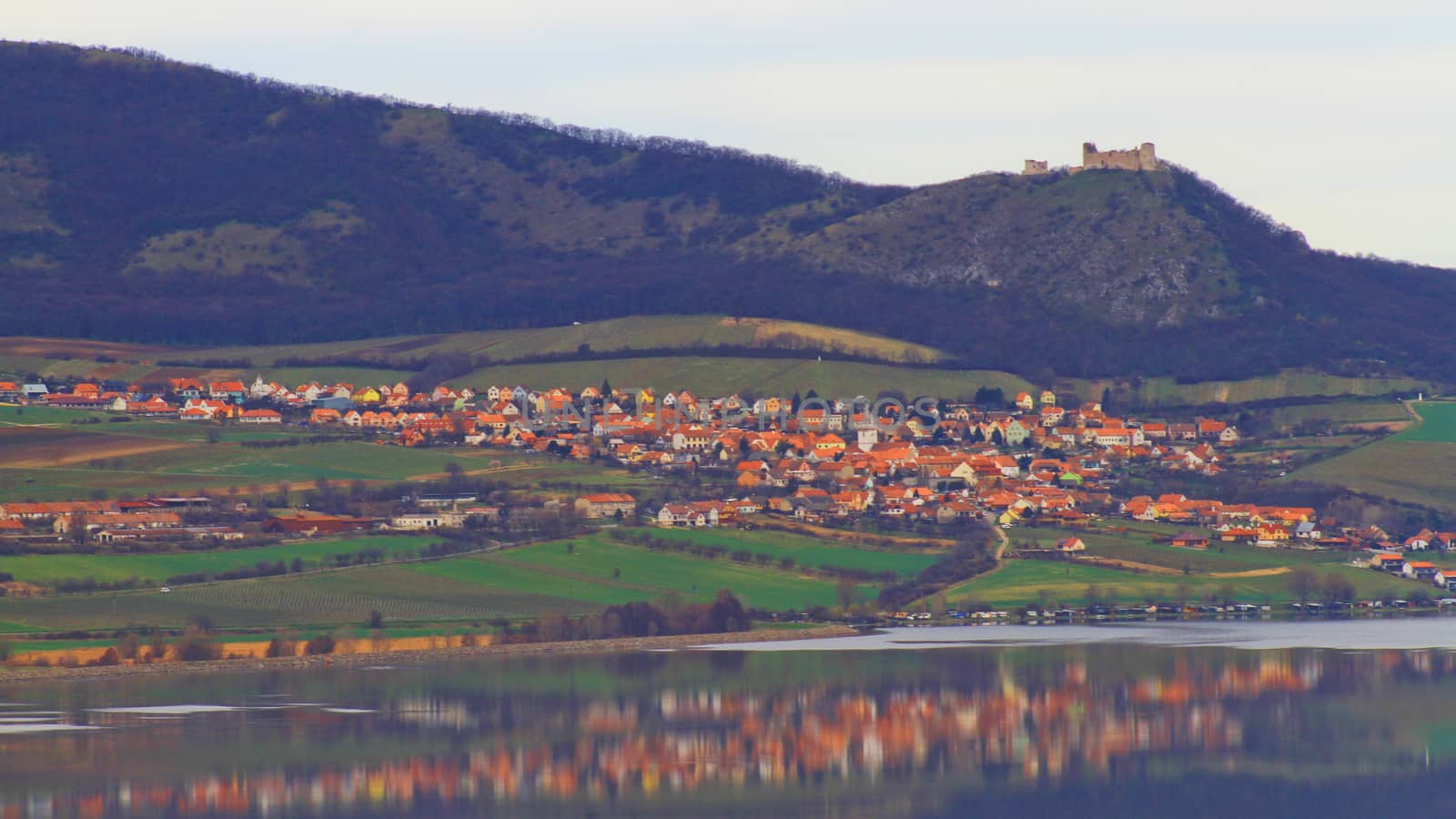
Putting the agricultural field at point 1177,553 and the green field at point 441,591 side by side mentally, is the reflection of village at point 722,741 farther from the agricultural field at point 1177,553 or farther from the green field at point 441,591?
the agricultural field at point 1177,553

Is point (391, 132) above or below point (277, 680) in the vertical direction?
above

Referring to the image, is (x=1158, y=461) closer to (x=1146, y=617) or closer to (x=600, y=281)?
(x=1146, y=617)

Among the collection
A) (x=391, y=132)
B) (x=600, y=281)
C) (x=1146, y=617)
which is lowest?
(x=1146, y=617)

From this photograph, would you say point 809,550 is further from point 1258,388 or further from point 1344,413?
point 1258,388

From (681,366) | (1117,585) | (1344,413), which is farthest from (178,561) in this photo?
(1344,413)

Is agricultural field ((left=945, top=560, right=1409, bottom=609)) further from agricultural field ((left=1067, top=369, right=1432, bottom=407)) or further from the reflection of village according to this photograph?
agricultural field ((left=1067, top=369, right=1432, bottom=407))

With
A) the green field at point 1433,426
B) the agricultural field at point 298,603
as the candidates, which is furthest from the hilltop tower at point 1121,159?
the agricultural field at point 298,603

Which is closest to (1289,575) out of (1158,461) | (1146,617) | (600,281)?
(1146,617)
